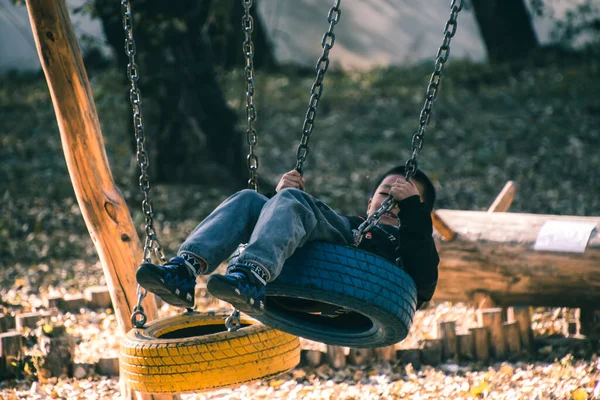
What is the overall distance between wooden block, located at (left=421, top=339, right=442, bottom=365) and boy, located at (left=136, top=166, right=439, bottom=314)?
1477 millimetres

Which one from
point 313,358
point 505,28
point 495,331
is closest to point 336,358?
point 313,358

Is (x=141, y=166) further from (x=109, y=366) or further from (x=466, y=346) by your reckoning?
(x=466, y=346)

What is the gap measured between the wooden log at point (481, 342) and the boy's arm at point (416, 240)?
1.80 meters

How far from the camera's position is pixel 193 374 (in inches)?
133

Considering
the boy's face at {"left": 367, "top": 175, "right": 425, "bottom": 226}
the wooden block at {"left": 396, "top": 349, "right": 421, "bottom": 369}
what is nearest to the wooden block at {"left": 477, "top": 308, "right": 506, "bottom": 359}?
the wooden block at {"left": 396, "top": 349, "right": 421, "bottom": 369}

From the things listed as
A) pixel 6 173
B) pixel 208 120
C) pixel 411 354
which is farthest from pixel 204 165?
pixel 411 354

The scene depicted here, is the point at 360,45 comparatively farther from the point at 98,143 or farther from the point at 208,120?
the point at 98,143

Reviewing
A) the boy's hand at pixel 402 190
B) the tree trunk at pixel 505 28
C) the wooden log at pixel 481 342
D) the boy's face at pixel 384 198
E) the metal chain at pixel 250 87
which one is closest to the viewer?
the boy's hand at pixel 402 190

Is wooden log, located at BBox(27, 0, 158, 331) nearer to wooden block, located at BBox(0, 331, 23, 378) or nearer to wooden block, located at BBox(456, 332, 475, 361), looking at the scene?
wooden block, located at BBox(0, 331, 23, 378)

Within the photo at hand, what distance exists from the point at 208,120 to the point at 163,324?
627 centimetres

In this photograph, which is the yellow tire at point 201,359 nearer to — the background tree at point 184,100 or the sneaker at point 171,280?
the sneaker at point 171,280

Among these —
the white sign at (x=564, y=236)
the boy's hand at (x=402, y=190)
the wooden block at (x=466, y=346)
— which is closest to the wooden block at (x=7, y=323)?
the wooden block at (x=466, y=346)

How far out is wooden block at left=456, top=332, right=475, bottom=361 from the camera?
5297 millimetres

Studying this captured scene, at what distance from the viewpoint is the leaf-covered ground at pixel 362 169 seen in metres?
4.98
